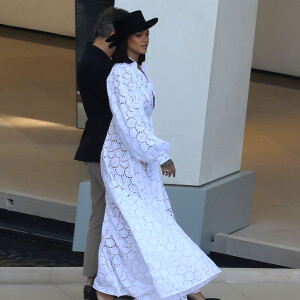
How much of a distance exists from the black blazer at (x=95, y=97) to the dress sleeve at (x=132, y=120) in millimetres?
269

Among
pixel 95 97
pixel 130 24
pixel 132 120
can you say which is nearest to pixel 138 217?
pixel 132 120

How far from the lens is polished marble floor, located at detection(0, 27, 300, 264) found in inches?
284

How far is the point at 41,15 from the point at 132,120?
10.2 m

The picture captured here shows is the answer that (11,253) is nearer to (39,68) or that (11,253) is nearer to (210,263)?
(210,263)

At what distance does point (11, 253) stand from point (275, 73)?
20.3 ft

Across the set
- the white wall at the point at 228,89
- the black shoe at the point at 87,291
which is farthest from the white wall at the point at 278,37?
the black shoe at the point at 87,291

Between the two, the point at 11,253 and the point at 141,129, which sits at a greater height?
the point at 141,129

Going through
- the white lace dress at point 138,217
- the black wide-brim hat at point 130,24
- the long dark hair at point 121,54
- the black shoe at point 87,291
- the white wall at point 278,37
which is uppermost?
the white wall at point 278,37

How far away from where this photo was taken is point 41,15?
1427cm

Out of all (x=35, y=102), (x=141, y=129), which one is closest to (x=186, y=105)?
(x=141, y=129)

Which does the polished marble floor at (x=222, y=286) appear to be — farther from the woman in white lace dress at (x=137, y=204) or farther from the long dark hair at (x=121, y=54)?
the long dark hair at (x=121, y=54)

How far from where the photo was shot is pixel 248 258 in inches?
243

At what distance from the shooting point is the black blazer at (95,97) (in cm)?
475

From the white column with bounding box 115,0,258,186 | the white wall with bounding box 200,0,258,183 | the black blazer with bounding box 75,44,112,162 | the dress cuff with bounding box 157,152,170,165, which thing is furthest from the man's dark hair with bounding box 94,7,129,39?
the white wall with bounding box 200,0,258,183
